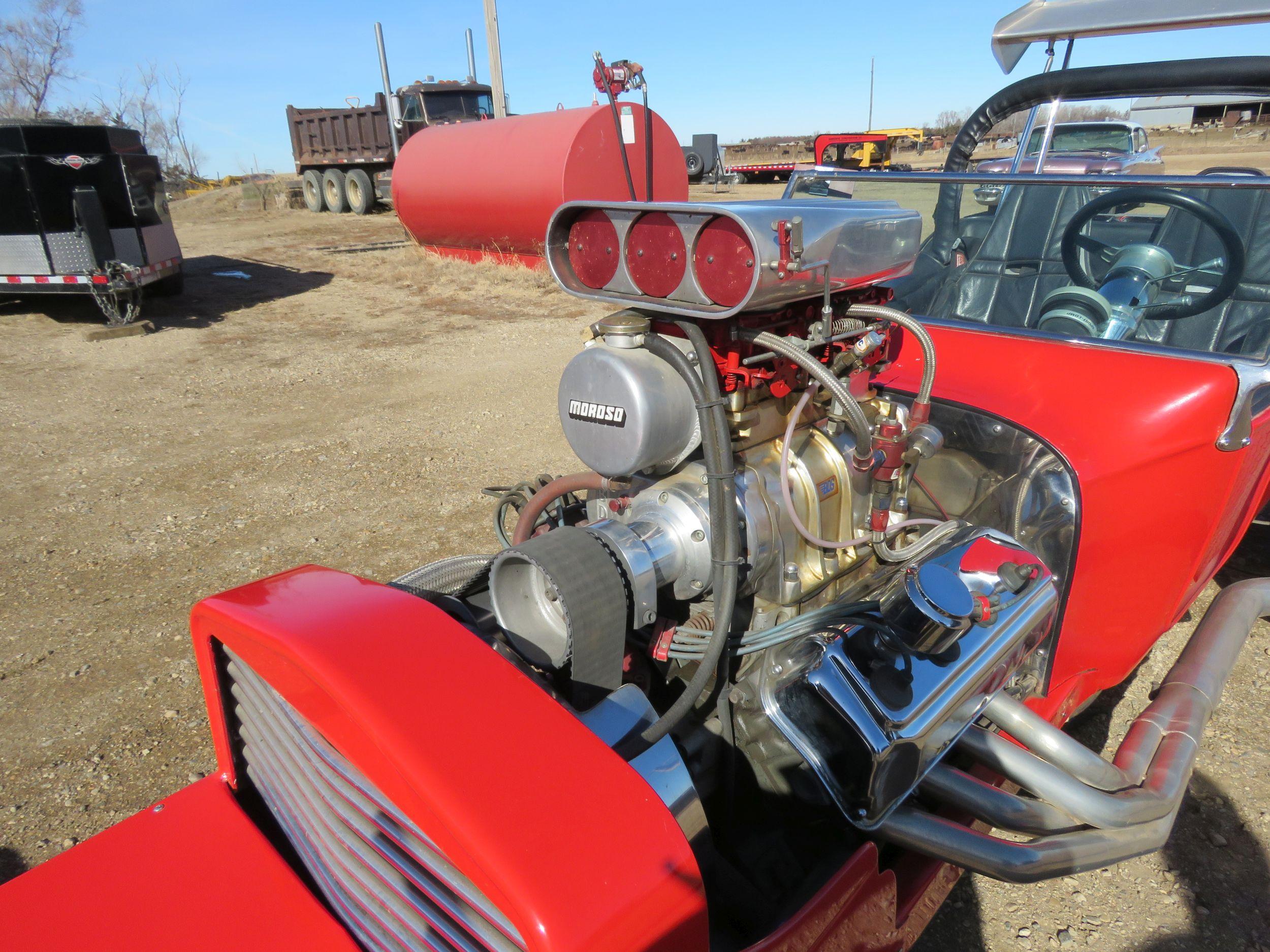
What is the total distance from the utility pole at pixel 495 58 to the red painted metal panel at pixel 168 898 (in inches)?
568

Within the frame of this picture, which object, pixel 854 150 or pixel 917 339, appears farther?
pixel 854 150

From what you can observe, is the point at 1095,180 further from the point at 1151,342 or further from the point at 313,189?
the point at 313,189

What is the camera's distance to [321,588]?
4.40 feet

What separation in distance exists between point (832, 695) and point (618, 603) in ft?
1.36

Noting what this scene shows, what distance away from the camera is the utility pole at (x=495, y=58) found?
547 inches

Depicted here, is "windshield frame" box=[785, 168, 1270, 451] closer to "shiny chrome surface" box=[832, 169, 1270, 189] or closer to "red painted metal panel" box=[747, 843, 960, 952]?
"shiny chrome surface" box=[832, 169, 1270, 189]

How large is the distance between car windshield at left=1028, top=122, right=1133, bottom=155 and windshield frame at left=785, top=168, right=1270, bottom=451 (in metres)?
10.1

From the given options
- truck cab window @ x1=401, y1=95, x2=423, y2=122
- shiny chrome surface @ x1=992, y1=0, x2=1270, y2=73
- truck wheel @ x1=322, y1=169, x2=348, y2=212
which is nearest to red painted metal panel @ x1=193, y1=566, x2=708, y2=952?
shiny chrome surface @ x1=992, y1=0, x2=1270, y2=73

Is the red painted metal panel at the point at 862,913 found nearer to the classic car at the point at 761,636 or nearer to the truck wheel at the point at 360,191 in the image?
the classic car at the point at 761,636

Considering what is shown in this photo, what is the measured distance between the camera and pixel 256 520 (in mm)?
4062

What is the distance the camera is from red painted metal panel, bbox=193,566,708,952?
2.99 ft

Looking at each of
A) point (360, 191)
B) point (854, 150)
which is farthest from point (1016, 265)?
point (360, 191)

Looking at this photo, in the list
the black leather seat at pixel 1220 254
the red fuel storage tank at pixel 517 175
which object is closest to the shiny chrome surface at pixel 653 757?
the black leather seat at pixel 1220 254

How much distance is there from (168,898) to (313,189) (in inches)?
830
